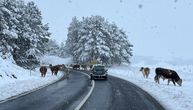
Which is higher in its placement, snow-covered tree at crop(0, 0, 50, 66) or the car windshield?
snow-covered tree at crop(0, 0, 50, 66)

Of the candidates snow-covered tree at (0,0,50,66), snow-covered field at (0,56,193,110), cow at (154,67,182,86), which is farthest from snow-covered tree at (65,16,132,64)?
cow at (154,67,182,86)

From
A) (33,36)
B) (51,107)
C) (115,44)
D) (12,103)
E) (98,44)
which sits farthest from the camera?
(115,44)

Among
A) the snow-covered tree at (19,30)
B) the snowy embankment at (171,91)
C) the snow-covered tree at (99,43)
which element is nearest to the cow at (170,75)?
the snowy embankment at (171,91)

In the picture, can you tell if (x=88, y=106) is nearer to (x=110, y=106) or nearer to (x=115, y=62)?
(x=110, y=106)

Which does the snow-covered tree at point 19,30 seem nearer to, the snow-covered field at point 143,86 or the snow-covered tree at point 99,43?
the snow-covered field at point 143,86

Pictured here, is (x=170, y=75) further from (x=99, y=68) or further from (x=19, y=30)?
(x=19, y=30)

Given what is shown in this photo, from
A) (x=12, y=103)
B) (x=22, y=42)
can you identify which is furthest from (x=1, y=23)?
(x=12, y=103)

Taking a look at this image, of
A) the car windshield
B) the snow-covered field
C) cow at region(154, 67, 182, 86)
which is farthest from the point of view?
the car windshield

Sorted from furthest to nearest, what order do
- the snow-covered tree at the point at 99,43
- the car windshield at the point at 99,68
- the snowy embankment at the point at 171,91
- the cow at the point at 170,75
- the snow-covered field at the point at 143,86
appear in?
the snow-covered tree at the point at 99,43 < the car windshield at the point at 99,68 < the cow at the point at 170,75 < the snow-covered field at the point at 143,86 < the snowy embankment at the point at 171,91

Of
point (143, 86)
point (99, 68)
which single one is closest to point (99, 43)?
point (99, 68)

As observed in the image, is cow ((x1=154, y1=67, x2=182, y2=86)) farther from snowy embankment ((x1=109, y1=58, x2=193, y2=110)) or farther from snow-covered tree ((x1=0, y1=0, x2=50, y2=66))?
snow-covered tree ((x1=0, y1=0, x2=50, y2=66))

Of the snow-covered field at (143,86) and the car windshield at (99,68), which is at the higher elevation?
the car windshield at (99,68)

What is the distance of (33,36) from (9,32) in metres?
14.7

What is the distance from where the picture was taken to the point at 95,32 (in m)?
86.0
